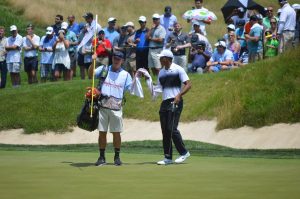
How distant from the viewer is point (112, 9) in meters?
51.3

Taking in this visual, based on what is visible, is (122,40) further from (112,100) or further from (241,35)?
(112,100)

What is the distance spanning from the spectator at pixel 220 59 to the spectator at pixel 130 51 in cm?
245

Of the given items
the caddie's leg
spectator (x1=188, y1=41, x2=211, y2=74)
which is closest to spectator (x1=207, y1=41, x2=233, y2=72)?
spectator (x1=188, y1=41, x2=211, y2=74)

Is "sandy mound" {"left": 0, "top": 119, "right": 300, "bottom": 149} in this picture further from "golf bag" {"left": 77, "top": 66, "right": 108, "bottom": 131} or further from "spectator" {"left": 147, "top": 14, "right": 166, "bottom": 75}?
"golf bag" {"left": 77, "top": 66, "right": 108, "bottom": 131}

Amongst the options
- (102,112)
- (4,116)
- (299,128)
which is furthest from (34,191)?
(4,116)

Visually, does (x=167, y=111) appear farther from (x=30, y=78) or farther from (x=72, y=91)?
(x=30, y=78)

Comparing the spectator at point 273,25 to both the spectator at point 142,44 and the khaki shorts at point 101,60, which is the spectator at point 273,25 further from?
the khaki shorts at point 101,60

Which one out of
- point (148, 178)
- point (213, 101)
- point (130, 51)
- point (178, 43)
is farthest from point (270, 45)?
point (148, 178)

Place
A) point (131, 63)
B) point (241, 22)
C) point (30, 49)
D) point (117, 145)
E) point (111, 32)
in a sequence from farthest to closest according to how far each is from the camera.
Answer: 1. point (30, 49)
2. point (111, 32)
3. point (241, 22)
4. point (131, 63)
5. point (117, 145)

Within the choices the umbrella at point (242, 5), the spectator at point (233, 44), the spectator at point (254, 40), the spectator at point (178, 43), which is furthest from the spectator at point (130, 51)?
the umbrella at point (242, 5)

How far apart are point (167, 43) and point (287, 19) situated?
3719 mm

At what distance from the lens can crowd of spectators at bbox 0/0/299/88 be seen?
28.1 meters

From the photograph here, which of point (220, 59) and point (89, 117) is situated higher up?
point (220, 59)

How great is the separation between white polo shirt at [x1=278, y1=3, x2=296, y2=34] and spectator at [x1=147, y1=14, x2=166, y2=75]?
3.78 meters
